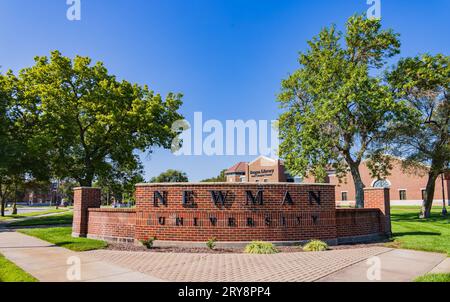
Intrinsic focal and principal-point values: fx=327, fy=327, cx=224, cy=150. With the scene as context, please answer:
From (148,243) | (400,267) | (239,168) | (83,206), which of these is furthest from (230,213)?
(239,168)

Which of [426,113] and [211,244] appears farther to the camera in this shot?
[426,113]

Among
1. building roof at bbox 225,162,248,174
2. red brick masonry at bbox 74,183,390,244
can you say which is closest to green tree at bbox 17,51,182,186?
red brick masonry at bbox 74,183,390,244

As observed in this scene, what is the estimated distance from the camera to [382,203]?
15922 mm

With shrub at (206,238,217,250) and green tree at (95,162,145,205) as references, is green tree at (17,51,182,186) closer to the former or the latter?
green tree at (95,162,145,205)

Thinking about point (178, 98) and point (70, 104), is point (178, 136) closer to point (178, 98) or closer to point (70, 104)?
point (178, 98)

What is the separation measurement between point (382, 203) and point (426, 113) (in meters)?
18.1

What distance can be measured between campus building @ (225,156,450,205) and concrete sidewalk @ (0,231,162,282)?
45.8m

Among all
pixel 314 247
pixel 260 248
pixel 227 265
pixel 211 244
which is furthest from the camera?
pixel 211 244

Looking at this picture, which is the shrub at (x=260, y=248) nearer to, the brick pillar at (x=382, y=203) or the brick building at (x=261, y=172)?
the brick pillar at (x=382, y=203)

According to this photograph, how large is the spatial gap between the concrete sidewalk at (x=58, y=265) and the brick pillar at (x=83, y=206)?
10.2 ft

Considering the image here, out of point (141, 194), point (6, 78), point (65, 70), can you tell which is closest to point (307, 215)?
point (141, 194)

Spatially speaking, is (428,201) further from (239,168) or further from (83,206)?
(239,168)

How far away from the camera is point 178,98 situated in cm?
3272

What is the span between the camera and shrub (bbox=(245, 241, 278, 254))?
11.3 m
